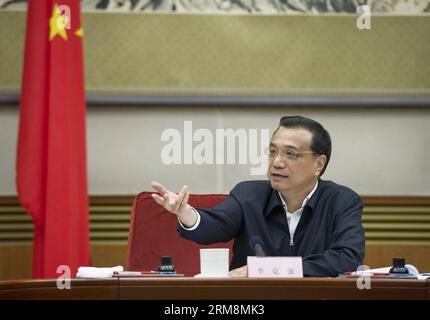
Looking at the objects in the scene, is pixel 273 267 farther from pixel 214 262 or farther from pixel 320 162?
pixel 320 162

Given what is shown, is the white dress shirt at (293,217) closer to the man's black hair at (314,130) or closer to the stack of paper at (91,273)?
the man's black hair at (314,130)

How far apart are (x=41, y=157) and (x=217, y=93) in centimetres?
104

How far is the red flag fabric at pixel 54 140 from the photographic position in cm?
371

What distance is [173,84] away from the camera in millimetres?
4297

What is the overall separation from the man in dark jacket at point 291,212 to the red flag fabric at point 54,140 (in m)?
0.98

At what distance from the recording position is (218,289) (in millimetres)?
1971

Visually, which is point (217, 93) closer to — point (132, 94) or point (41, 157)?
point (132, 94)

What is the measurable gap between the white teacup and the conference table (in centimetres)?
44

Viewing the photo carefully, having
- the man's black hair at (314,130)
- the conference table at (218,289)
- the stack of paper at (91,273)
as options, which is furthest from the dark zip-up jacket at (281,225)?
the conference table at (218,289)

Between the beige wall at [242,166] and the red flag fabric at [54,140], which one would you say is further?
the beige wall at [242,166]

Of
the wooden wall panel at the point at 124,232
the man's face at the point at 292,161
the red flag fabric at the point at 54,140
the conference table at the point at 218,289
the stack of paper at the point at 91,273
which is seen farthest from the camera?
the wooden wall panel at the point at 124,232

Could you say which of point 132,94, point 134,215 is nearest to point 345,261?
point 134,215

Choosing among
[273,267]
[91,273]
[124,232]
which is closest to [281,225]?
[273,267]

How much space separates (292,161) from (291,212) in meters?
0.20
